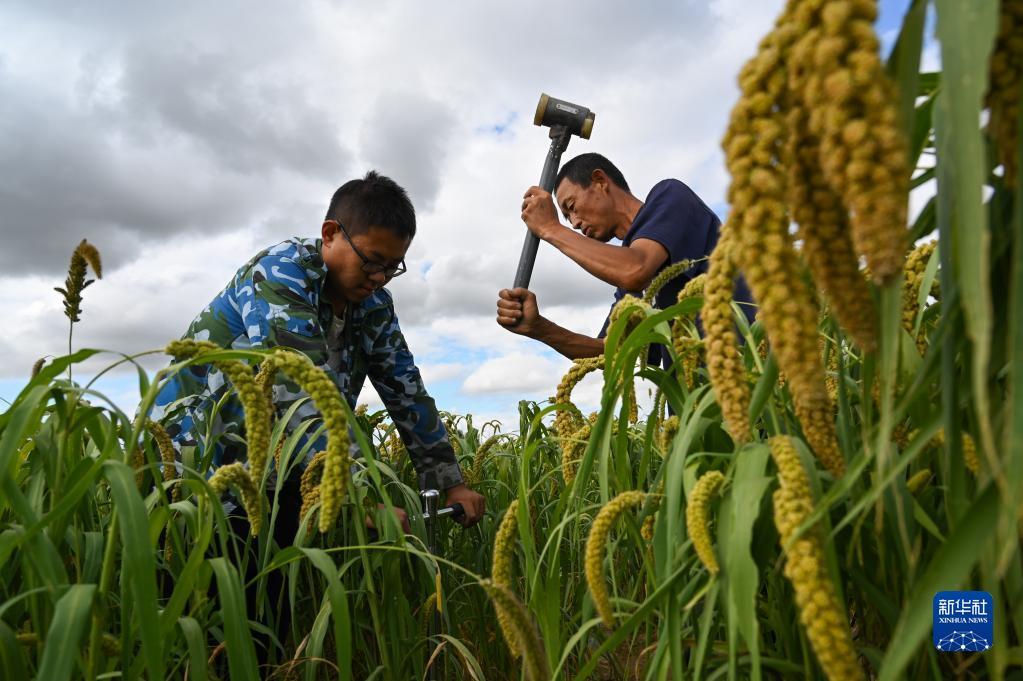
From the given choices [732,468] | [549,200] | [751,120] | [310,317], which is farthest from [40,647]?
[549,200]

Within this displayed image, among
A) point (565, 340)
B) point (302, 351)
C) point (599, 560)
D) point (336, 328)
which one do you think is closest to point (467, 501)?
point (336, 328)

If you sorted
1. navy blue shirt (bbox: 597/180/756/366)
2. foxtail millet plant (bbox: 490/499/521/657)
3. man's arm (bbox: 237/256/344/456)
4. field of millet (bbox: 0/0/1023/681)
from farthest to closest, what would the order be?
navy blue shirt (bbox: 597/180/756/366), man's arm (bbox: 237/256/344/456), foxtail millet plant (bbox: 490/499/521/657), field of millet (bbox: 0/0/1023/681)

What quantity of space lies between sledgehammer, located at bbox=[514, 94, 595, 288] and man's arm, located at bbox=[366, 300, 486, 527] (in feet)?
Result: 3.52

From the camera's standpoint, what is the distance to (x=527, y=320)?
365 centimetres

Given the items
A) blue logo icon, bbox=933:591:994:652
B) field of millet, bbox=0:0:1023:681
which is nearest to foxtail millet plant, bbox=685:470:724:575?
field of millet, bbox=0:0:1023:681

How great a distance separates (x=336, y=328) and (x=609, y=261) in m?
1.18

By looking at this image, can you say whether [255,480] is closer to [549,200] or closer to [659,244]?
[659,244]

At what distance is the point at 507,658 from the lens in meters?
2.36

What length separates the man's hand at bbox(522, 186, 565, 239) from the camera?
3.68 meters

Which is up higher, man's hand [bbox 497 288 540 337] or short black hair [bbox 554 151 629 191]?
short black hair [bbox 554 151 629 191]

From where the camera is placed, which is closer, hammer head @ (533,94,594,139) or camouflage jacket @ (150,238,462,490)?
camouflage jacket @ (150,238,462,490)

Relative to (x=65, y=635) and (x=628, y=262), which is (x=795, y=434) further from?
(x=628, y=262)

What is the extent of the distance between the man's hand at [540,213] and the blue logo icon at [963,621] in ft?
9.41

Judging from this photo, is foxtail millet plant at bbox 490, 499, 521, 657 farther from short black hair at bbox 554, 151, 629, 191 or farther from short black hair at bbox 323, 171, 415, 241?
short black hair at bbox 554, 151, 629, 191
